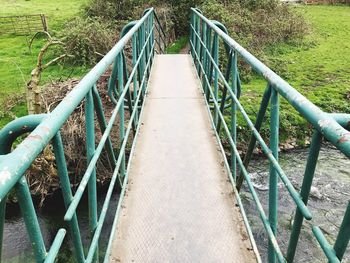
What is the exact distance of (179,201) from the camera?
9.77 ft

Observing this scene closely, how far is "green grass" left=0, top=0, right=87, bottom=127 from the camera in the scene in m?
10.3

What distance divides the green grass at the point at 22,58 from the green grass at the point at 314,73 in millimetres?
5302

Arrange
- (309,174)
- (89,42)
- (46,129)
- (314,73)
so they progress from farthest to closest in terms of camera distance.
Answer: (89,42) < (314,73) < (309,174) < (46,129)

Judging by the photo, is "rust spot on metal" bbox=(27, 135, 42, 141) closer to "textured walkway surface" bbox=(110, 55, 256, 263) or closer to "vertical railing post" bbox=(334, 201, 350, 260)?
"vertical railing post" bbox=(334, 201, 350, 260)

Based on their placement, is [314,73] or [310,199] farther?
[314,73]

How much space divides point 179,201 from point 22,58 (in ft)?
42.5

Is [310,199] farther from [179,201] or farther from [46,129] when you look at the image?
[46,129]

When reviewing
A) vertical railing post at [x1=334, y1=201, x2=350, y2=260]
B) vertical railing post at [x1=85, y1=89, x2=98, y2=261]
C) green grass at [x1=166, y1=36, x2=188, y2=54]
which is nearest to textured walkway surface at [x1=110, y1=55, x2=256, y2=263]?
vertical railing post at [x1=85, y1=89, x2=98, y2=261]

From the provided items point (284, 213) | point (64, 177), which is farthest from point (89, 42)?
point (64, 177)

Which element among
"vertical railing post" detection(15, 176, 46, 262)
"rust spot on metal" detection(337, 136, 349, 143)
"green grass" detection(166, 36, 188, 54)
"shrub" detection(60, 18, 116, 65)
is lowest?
"green grass" detection(166, 36, 188, 54)

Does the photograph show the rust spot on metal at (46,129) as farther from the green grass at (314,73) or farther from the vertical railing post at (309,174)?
the green grass at (314,73)

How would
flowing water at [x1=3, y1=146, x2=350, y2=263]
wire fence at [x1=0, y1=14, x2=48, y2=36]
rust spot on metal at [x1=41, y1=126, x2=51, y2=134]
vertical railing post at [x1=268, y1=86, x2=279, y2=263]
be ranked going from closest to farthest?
rust spot on metal at [x1=41, y1=126, x2=51, y2=134], vertical railing post at [x1=268, y1=86, x2=279, y2=263], flowing water at [x1=3, y1=146, x2=350, y2=263], wire fence at [x1=0, y1=14, x2=48, y2=36]

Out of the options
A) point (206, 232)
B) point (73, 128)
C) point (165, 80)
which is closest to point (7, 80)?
point (73, 128)

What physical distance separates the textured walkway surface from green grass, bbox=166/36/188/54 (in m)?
9.30
